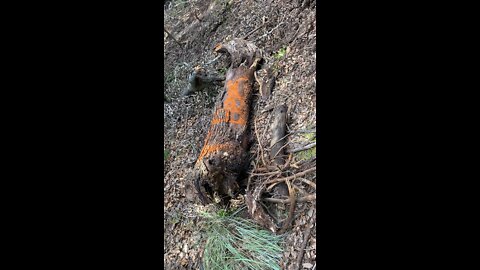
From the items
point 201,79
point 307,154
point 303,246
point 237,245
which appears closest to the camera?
point 303,246

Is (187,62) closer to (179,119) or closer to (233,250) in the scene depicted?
(179,119)

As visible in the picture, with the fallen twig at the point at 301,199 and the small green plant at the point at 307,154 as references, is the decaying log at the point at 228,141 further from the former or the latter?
the small green plant at the point at 307,154

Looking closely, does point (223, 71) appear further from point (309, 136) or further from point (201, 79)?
point (309, 136)

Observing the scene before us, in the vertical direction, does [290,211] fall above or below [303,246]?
above

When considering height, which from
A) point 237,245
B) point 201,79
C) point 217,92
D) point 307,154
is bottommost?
point 237,245

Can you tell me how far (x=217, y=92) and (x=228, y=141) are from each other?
884mm

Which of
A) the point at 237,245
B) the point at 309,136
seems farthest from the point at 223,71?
the point at 237,245

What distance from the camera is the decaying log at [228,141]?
2.16 m

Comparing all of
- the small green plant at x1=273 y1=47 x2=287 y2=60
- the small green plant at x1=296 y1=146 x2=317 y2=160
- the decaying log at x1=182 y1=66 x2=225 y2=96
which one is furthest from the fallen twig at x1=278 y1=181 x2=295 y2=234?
the decaying log at x1=182 y1=66 x2=225 y2=96

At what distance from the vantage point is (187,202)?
268cm

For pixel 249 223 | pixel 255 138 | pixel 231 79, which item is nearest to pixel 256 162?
pixel 255 138

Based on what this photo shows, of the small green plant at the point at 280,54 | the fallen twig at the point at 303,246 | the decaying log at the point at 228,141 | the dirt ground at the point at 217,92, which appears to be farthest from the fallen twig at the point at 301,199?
the small green plant at the point at 280,54

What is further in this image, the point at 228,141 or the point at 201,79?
the point at 201,79

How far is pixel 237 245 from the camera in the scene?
2227 mm
